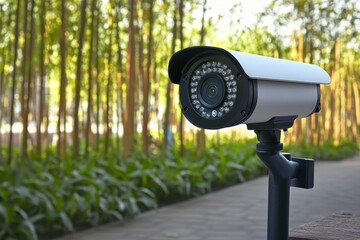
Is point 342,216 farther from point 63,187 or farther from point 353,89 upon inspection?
point 353,89

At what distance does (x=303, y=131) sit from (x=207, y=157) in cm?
526

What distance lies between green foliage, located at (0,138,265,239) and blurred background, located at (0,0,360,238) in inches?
0.4

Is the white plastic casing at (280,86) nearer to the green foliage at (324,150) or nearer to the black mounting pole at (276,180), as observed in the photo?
the black mounting pole at (276,180)

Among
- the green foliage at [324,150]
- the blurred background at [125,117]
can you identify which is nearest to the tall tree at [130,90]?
the blurred background at [125,117]

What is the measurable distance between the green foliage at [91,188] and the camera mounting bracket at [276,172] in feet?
10.7

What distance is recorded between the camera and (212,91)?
1226 mm

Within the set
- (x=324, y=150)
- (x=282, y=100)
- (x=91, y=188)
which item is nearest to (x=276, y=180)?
(x=282, y=100)

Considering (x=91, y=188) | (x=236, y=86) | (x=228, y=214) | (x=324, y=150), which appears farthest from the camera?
(x=324, y=150)

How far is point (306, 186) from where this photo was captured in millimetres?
1352

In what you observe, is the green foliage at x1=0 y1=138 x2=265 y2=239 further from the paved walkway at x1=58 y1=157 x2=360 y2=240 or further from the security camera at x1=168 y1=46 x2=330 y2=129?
the security camera at x1=168 y1=46 x2=330 y2=129

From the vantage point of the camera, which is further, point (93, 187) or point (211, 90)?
point (93, 187)

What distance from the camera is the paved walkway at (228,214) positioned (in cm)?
488

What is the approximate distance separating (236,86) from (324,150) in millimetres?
11887

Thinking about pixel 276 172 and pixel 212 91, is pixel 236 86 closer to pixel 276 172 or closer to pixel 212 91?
pixel 212 91
